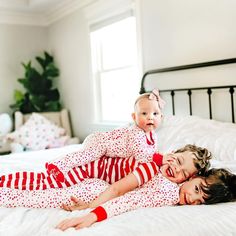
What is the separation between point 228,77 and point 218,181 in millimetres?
1196

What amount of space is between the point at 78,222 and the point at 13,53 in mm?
3726

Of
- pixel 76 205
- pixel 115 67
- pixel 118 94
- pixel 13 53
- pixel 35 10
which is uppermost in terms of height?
pixel 35 10

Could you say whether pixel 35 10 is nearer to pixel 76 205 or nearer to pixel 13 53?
pixel 13 53

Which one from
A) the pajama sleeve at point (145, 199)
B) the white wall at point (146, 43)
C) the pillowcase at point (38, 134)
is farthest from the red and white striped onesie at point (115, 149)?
the pillowcase at point (38, 134)

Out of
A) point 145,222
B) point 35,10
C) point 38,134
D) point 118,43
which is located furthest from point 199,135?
point 35,10

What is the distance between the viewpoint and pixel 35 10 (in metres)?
4.38

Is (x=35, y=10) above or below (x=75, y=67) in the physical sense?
above

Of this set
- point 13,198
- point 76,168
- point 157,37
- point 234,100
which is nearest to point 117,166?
point 76,168

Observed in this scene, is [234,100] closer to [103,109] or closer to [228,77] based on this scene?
[228,77]

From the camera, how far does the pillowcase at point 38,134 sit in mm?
3826

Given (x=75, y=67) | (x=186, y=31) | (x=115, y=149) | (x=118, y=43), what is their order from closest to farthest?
(x=115, y=149)
(x=186, y=31)
(x=118, y=43)
(x=75, y=67)

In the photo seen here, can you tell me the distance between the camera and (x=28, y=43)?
4613 millimetres

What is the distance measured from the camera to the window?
3404mm

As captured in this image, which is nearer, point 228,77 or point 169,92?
point 228,77
